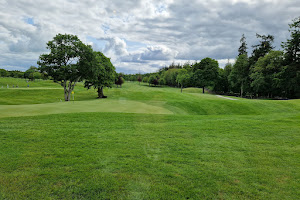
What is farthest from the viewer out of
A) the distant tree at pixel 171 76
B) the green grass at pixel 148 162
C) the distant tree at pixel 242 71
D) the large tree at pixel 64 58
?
the distant tree at pixel 171 76

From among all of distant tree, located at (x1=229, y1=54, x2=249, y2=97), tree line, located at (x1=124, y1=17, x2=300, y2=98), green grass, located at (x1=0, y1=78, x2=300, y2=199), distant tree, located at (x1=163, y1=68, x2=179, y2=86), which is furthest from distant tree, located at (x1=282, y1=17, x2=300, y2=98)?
distant tree, located at (x1=163, y1=68, x2=179, y2=86)

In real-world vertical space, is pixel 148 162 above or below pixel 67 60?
below

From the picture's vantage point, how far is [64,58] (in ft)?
108

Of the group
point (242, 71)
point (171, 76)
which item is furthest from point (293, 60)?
point (171, 76)

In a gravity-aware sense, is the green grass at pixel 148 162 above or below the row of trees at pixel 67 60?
below

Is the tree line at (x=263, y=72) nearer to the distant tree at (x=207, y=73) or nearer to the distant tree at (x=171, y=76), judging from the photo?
the distant tree at (x=207, y=73)

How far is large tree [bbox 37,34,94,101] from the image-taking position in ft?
105

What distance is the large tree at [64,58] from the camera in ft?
105

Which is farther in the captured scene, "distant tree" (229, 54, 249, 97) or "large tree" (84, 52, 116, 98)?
"distant tree" (229, 54, 249, 97)

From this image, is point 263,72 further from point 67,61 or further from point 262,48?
point 67,61

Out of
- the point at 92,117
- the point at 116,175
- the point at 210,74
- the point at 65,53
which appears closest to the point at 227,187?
the point at 116,175

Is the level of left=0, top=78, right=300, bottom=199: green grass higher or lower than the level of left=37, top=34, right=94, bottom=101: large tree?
lower

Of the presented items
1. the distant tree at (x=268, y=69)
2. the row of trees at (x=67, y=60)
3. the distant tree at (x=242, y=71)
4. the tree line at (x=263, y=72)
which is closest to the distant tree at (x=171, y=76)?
the tree line at (x=263, y=72)

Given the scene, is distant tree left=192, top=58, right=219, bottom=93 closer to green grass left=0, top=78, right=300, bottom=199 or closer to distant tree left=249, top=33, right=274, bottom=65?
distant tree left=249, top=33, right=274, bottom=65
